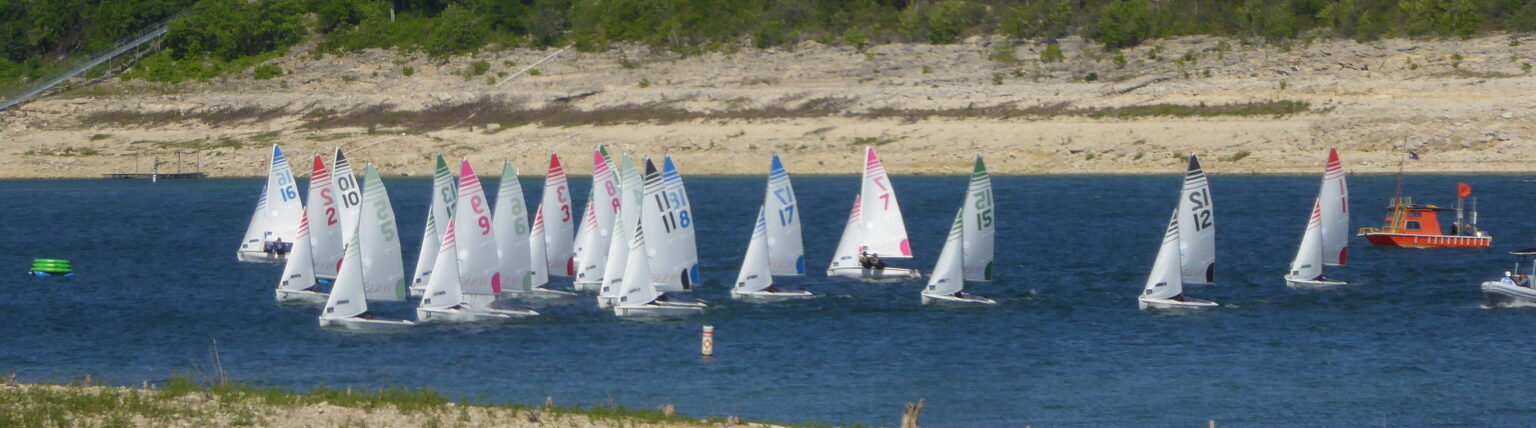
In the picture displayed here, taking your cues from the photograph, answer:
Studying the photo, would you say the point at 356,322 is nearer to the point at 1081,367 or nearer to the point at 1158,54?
the point at 1081,367

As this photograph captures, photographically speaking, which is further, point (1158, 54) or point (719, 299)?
point (1158, 54)

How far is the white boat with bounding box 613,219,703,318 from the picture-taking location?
4750 cm

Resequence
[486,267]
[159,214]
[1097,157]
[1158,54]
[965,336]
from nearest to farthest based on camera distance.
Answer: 1. [965,336]
2. [486,267]
3. [159,214]
4. [1097,157]
5. [1158,54]

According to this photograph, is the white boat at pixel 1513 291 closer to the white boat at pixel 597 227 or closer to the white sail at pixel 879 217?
the white sail at pixel 879 217

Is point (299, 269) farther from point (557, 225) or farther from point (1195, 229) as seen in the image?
point (1195, 229)

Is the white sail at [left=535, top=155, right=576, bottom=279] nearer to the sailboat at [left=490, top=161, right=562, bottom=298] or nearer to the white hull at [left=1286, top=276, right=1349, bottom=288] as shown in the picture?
the sailboat at [left=490, top=161, right=562, bottom=298]

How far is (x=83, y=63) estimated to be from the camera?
378 ft

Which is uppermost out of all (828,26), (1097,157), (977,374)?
(828,26)

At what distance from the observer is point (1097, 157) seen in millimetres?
94562

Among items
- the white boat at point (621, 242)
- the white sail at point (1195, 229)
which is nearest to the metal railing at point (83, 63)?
the white boat at point (621, 242)

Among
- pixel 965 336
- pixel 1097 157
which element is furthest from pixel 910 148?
pixel 965 336

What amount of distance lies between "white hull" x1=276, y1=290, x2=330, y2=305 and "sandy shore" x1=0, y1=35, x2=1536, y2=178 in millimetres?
45770

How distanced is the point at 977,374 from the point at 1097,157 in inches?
2198

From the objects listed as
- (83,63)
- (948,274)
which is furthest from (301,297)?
(83,63)
